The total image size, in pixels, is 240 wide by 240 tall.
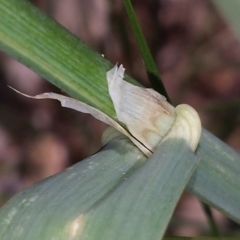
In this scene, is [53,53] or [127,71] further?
[127,71]

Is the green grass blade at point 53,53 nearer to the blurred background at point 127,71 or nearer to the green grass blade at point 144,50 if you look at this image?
the green grass blade at point 144,50

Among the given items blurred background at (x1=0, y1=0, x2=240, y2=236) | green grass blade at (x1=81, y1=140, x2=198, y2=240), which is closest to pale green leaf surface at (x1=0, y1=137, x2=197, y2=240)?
green grass blade at (x1=81, y1=140, x2=198, y2=240)

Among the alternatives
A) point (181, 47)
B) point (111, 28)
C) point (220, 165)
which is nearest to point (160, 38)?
point (181, 47)

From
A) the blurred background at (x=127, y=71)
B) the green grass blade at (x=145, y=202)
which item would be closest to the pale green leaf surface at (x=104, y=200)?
the green grass blade at (x=145, y=202)

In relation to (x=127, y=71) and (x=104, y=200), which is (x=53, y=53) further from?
(x=127, y=71)

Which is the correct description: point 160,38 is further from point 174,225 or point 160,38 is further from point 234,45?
point 174,225

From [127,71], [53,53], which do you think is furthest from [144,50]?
[127,71]
